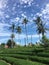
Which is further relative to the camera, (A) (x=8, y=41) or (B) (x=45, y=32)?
(A) (x=8, y=41)

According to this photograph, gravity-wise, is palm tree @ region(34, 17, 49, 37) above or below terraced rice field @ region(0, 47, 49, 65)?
above

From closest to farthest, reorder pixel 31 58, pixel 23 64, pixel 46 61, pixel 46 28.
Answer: pixel 23 64, pixel 46 61, pixel 31 58, pixel 46 28

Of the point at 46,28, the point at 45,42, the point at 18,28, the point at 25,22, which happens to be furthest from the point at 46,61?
the point at 18,28

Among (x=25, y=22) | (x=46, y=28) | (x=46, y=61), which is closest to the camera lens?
(x=46, y=61)

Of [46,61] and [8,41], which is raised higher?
[8,41]

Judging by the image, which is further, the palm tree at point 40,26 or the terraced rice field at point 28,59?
the palm tree at point 40,26

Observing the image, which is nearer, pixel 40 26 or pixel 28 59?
pixel 28 59

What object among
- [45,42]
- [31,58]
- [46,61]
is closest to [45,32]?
[45,42]

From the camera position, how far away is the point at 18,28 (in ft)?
436

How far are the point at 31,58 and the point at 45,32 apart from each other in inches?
2044

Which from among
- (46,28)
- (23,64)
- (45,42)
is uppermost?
(46,28)

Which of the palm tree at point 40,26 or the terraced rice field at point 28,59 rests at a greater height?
the palm tree at point 40,26

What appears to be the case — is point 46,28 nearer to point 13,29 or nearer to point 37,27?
point 37,27

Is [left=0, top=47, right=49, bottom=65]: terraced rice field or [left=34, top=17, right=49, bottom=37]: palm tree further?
[left=34, top=17, right=49, bottom=37]: palm tree
